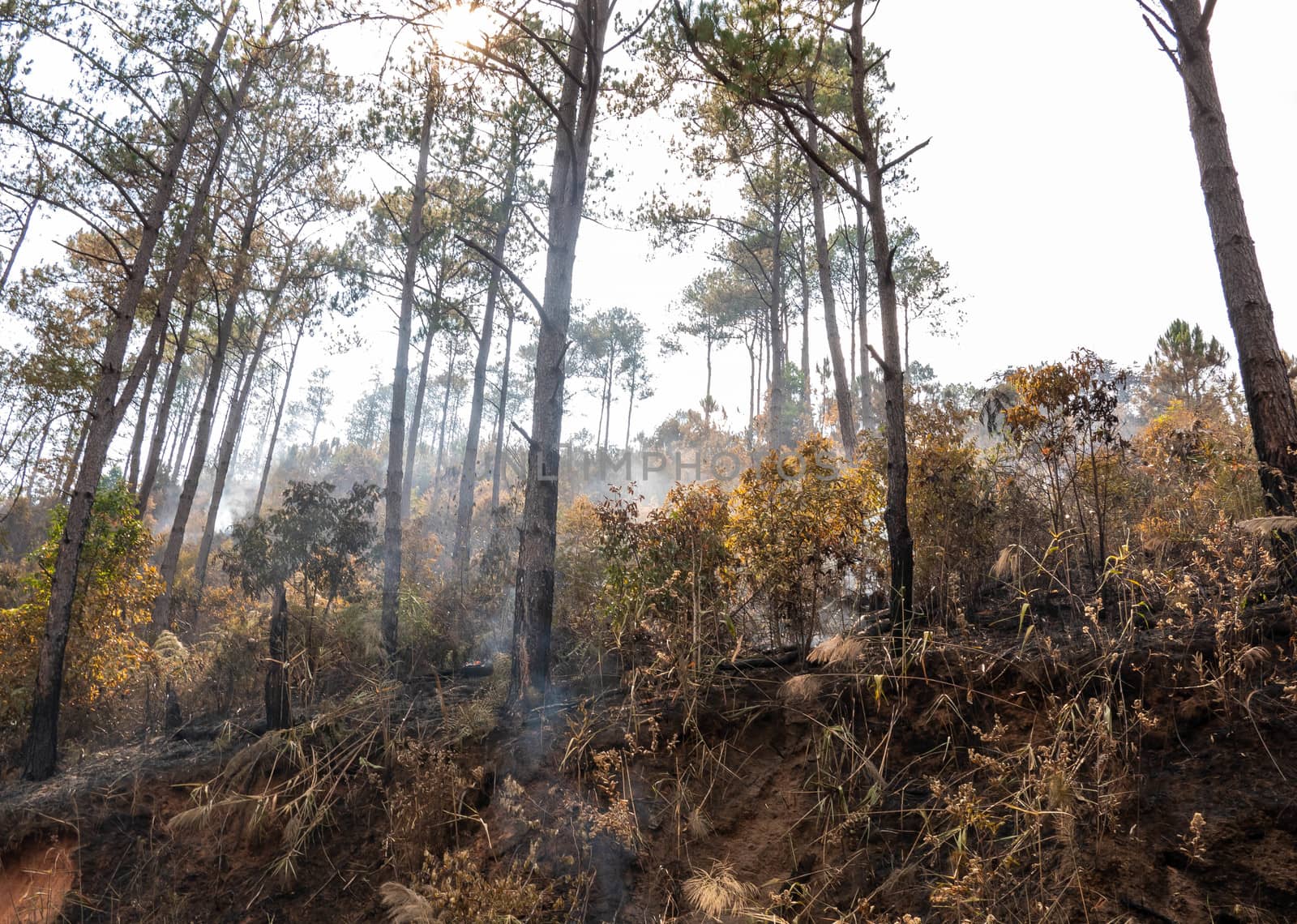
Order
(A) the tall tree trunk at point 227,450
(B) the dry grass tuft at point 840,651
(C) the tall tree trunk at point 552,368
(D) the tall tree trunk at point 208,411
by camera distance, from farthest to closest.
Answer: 1. (A) the tall tree trunk at point 227,450
2. (D) the tall tree trunk at point 208,411
3. (C) the tall tree trunk at point 552,368
4. (B) the dry grass tuft at point 840,651

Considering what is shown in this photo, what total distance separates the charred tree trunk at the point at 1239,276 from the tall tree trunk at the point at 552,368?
14.7ft

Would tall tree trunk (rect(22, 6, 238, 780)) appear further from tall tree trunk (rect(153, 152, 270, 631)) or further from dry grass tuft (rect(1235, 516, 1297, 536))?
dry grass tuft (rect(1235, 516, 1297, 536))

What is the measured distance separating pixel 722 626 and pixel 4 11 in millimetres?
10076

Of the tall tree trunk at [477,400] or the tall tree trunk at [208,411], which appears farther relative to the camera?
the tall tree trunk at [477,400]

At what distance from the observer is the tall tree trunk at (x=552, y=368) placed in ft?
19.0

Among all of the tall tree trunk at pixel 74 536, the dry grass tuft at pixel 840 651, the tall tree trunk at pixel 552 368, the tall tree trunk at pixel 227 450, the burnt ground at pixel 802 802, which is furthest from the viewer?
the tall tree trunk at pixel 227 450

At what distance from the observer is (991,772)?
3.31 m

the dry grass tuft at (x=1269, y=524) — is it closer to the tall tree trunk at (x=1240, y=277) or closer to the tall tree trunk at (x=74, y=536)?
the tall tree trunk at (x=1240, y=277)

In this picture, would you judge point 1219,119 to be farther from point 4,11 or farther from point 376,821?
point 4,11

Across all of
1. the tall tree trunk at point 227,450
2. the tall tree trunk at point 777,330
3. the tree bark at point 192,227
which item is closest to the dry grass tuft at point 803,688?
the tree bark at point 192,227

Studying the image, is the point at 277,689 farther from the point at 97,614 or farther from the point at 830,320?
the point at 830,320

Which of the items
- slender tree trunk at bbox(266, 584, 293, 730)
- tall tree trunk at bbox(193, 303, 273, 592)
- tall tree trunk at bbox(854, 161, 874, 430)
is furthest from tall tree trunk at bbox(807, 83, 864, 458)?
tall tree trunk at bbox(193, 303, 273, 592)

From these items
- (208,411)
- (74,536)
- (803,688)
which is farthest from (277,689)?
(208,411)

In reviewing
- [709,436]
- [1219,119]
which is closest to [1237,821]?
[1219,119]
